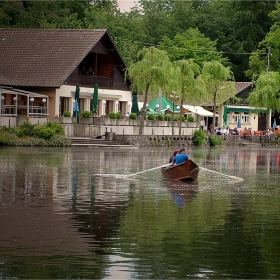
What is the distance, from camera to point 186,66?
251 feet

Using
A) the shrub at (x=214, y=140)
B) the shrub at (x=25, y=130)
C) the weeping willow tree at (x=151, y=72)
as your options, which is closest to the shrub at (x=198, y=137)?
the shrub at (x=214, y=140)

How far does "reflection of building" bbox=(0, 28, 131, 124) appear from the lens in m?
70.4

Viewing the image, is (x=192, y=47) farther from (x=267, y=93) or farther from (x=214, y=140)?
(x=214, y=140)

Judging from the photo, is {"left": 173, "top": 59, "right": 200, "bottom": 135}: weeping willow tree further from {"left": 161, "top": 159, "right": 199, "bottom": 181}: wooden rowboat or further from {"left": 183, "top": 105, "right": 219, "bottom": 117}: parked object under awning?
{"left": 161, "top": 159, "right": 199, "bottom": 181}: wooden rowboat

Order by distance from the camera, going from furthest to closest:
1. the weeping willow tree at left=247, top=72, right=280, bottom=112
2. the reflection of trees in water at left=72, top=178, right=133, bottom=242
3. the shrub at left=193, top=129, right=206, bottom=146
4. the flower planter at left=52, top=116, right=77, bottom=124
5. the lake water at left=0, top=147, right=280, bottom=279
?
the weeping willow tree at left=247, top=72, right=280, bottom=112
the shrub at left=193, top=129, right=206, bottom=146
the flower planter at left=52, top=116, right=77, bottom=124
the reflection of trees in water at left=72, top=178, right=133, bottom=242
the lake water at left=0, top=147, right=280, bottom=279

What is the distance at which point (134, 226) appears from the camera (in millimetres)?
21281

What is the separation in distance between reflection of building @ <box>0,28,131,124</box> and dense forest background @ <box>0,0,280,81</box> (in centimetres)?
1964

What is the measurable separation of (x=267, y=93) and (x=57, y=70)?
25.4 metres

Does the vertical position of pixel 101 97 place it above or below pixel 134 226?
above

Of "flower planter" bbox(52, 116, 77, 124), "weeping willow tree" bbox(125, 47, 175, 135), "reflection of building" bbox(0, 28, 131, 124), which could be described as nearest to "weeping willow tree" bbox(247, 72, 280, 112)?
"reflection of building" bbox(0, 28, 131, 124)

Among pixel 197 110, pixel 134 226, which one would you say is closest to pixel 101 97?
pixel 197 110

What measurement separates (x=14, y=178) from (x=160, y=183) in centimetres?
521

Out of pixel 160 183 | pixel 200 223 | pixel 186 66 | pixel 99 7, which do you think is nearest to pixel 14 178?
pixel 160 183

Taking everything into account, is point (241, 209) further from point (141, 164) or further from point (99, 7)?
point (99, 7)
